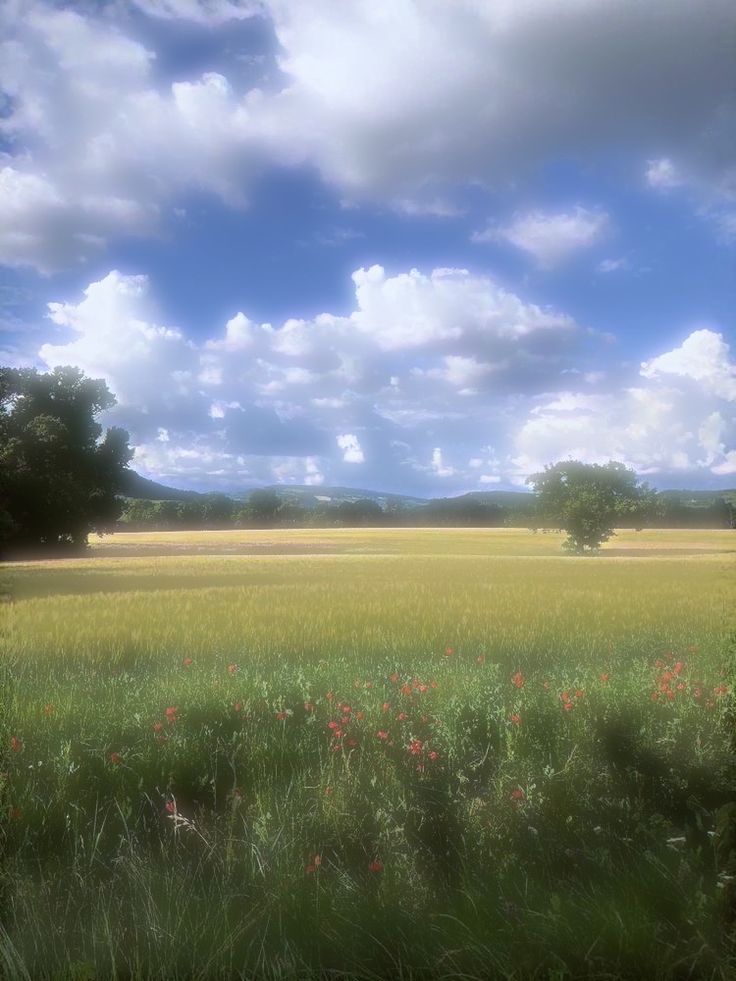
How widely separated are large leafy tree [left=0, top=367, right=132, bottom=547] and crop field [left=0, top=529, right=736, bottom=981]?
3.16 ft

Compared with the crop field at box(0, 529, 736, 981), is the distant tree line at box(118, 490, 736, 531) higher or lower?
higher

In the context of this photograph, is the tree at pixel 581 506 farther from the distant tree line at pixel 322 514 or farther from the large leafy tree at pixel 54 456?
the large leafy tree at pixel 54 456

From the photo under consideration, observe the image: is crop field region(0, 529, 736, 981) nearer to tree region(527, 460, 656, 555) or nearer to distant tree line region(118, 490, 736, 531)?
distant tree line region(118, 490, 736, 531)

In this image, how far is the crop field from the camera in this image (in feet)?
11.6

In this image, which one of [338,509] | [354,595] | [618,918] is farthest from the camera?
[338,509]

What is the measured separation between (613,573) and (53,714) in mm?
15456

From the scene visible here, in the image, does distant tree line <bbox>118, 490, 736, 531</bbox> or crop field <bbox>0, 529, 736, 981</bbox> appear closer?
crop field <bbox>0, 529, 736, 981</bbox>

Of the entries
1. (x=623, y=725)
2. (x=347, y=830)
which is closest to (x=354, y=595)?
(x=623, y=725)

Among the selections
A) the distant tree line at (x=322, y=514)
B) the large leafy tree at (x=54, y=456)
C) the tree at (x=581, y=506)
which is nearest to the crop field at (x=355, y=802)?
the large leafy tree at (x=54, y=456)

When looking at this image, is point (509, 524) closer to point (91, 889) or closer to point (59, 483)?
point (59, 483)

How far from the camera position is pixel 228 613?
31.6 ft

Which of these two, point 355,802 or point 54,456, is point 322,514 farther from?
point 355,802

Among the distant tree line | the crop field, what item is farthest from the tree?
the crop field

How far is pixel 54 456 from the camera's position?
21.3ft
